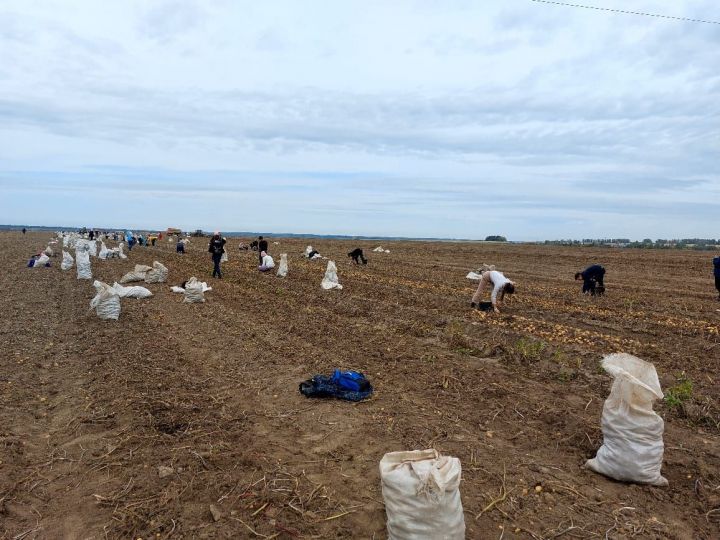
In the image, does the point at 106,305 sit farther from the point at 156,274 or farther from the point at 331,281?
the point at 331,281

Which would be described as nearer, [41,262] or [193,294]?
[193,294]

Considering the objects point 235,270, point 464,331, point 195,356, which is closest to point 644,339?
point 464,331

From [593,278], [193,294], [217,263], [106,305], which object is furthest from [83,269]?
[593,278]

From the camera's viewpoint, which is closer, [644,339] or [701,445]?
[701,445]

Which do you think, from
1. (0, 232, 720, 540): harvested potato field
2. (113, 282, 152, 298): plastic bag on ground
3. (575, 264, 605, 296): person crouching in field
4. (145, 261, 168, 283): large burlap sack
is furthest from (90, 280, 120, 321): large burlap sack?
(575, 264, 605, 296): person crouching in field

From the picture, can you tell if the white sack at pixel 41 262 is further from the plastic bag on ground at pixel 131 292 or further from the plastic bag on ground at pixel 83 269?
the plastic bag on ground at pixel 131 292

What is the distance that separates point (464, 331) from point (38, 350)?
749 centimetres

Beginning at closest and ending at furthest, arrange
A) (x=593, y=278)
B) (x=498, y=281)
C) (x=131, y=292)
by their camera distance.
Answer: (x=498, y=281) < (x=131, y=292) < (x=593, y=278)

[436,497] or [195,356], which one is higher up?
[436,497]

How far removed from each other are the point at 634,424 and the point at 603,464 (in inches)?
19.3

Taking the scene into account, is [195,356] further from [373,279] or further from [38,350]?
[373,279]

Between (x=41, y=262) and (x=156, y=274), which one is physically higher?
(x=156, y=274)

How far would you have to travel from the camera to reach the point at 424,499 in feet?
9.48

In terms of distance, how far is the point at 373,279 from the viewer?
18641mm
